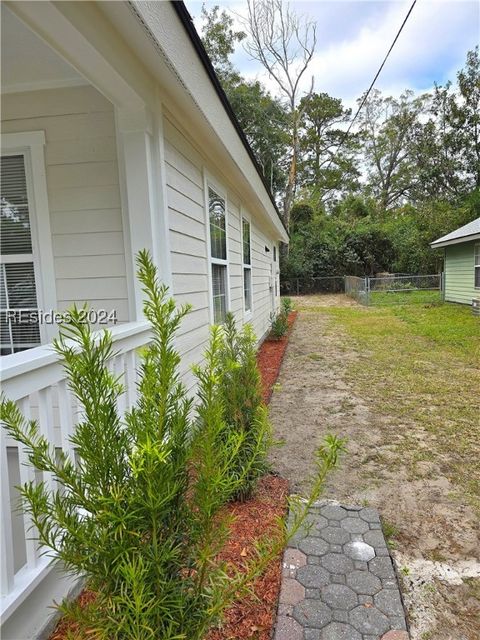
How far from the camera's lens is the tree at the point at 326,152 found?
2845 centimetres

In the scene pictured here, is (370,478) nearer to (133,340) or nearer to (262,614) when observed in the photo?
(262,614)

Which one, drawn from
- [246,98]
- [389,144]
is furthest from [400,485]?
[389,144]

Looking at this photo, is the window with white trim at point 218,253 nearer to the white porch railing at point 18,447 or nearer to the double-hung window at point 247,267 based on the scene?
the double-hung window at point 247,267

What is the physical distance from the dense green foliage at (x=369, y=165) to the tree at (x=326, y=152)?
8 cm

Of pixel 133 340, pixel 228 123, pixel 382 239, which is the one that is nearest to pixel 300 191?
pixel 382 239

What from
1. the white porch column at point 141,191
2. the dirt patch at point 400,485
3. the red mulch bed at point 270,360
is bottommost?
the dirt patch at point 400,485

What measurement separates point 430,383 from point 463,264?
33.3 ft

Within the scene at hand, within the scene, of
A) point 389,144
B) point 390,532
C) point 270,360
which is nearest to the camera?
point 390,532

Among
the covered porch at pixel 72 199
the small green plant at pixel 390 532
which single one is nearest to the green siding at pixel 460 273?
the small green plant at pixel 390 532

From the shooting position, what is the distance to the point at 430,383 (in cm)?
517

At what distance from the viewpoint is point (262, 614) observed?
63.9 inches

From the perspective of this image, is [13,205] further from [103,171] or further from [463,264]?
[463,264]

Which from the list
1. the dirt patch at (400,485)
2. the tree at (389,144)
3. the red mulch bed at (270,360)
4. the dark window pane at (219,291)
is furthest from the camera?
the tree at (389,144)

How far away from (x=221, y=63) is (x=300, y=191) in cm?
1147
